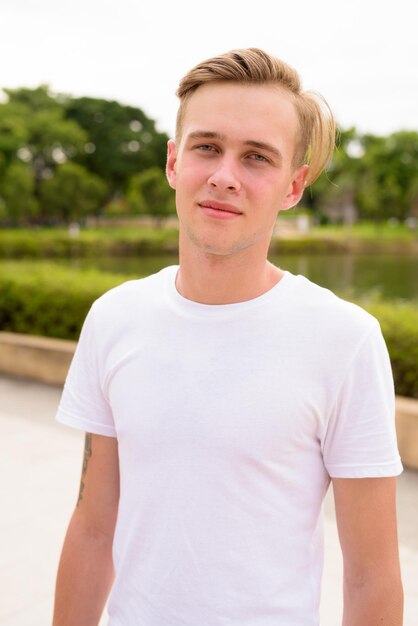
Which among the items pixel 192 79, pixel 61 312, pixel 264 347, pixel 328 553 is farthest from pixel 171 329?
pixel 61 312

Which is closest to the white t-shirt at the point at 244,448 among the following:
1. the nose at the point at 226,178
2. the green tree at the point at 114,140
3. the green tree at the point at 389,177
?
the nose at the point at 226,178

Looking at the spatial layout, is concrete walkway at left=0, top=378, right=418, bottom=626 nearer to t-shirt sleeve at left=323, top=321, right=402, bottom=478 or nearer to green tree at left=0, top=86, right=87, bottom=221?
t-shirt sleeve at left=323, top=321, right=402, bottom=478

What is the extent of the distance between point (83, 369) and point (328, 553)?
2.58 meters

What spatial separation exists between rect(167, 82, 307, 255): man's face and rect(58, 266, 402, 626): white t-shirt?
0.15m

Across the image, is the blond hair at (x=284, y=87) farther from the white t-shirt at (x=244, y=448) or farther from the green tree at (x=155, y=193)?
the green tree at (x=155, y=193)

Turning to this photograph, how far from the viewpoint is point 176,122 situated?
1459 mm

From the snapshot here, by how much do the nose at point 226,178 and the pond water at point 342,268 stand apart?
86.9 feet

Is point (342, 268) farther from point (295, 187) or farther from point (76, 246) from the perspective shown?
point (295, 187)

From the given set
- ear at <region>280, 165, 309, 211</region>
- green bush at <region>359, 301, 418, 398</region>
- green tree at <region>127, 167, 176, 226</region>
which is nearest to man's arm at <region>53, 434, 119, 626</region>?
ear at <region>280, 165, 309, 211</region>

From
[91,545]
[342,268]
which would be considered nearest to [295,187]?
[91,545]

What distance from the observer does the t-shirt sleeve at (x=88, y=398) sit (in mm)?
1466

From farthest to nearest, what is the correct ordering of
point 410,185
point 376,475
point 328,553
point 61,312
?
point 410,185 → point 61,312 → point 328,553 → point 376,475

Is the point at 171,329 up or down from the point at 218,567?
up

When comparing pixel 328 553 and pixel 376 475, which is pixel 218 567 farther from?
pixel 328 553
